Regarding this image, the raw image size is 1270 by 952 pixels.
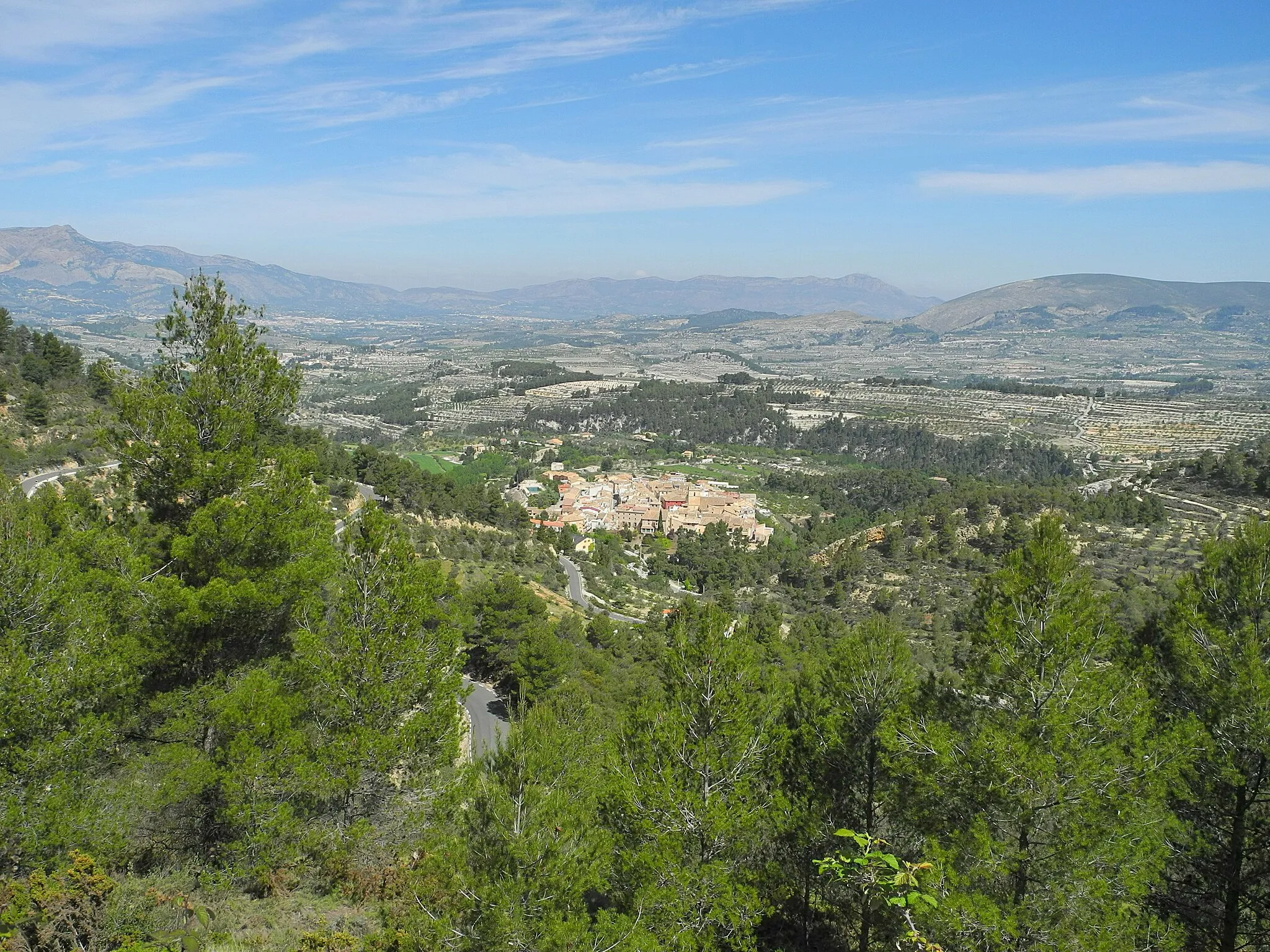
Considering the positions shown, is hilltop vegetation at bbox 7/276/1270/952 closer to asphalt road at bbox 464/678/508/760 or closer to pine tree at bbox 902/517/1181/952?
pine tree at bbox 902/517/1181/952

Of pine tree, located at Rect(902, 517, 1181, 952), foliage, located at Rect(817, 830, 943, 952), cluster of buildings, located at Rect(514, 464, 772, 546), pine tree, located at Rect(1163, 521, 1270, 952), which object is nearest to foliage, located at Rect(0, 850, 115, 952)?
foliage, located at Rect(817, 830, 943, 952)

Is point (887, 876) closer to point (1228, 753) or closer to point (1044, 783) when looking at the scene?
point (1044, 783)

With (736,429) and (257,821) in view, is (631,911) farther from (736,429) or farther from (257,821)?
(736,429)

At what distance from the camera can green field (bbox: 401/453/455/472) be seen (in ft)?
187

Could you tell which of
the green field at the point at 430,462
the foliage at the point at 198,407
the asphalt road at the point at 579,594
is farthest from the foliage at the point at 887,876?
the green field at the point at 430,462

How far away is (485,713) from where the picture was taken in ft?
55.8

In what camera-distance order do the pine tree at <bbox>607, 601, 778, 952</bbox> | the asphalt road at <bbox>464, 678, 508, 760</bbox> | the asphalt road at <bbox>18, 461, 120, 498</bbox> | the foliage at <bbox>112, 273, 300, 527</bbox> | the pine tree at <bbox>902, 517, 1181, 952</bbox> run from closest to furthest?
the pine tree at <bbox>902, 517, 1181, 952</bbox>, the pine tree at <bbox>607, 601, 778, 952</bbox>, the foliage at <bbox>112, 273, 300, 527</bbox>, the asphalt road at <bbox>464, 678, 508, 760</bbox>, the asphalt road at <bbox>18, 461, 120, 498</bbox>

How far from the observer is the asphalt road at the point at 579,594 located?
27.8 metres

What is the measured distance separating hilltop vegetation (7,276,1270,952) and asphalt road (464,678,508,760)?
21.3 ft

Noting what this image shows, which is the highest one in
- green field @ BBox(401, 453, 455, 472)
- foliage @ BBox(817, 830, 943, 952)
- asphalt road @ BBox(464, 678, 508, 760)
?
foliage @ BBox(817, 830, 943, 952)

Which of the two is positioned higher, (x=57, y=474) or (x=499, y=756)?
(x=499, y=756)

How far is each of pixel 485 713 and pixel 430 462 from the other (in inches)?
1808

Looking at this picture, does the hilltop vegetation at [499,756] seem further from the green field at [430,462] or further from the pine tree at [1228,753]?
the green field at [430,462]

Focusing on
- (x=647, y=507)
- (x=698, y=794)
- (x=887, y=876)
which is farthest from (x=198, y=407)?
(x=647, y=507)
